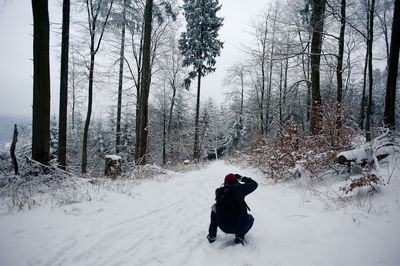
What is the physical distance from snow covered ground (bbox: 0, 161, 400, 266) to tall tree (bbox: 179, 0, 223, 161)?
11186mm

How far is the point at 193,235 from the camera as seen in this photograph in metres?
2.97

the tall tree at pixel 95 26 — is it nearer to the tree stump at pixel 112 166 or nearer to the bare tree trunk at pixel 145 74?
the bare tree trunk at pixel 145 74

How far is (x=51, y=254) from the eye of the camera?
215 cm

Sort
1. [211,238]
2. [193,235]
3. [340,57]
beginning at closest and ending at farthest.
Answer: [211,238] → [193,235] → [340,57]

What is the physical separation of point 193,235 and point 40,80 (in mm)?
5845

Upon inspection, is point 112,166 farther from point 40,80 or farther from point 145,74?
point 145,74

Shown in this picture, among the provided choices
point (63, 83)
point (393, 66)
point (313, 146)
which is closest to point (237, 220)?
point (313, 146)

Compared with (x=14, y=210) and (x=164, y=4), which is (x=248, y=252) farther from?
(x=164, y=4)

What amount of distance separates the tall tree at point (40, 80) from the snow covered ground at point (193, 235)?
227 cm

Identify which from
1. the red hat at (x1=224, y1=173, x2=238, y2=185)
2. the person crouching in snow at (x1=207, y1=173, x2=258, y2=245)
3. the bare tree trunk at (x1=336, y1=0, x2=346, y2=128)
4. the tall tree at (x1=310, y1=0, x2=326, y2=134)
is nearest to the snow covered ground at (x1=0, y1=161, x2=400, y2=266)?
the person crouching in snow at (x1=207, y1=173, x2=258, y2=245)

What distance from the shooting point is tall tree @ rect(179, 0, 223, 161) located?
14.1 metres

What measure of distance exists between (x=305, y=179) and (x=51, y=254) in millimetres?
6260

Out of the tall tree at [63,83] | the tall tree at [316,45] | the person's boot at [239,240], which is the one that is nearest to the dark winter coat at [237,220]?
the person's boot at [239,240]

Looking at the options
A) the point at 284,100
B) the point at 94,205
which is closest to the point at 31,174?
the point at 94,205
